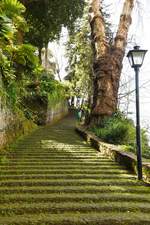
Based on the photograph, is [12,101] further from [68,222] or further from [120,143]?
[68,222]

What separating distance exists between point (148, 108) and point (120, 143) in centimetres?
796

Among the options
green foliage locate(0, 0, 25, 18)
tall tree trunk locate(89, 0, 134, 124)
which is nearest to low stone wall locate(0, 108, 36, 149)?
green foliage locate(0, 0, 25, 18)

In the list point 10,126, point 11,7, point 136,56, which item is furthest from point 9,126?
point 136,56

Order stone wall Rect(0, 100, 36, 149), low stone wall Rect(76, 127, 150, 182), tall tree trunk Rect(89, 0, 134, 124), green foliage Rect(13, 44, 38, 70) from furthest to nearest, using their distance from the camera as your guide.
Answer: tall tree trunk Rect(89, 0, 134, 124) → green foliage Rect(13, 44, 38, 70) → stone wall Rect(0, 100, 36, 149) → low stone wall Rect(76, 127, 150, 182)

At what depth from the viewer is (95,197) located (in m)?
4.58

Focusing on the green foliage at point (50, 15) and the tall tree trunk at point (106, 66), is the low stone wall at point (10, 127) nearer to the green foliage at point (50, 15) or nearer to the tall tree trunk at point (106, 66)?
the tall tree trunk at point (106, 66)

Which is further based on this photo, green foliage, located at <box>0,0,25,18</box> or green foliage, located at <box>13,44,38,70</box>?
green foliage, located at <box>13,44,38,70</box>

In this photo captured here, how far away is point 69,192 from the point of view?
4.83 meters

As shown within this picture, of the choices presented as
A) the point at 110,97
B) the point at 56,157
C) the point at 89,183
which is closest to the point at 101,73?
the point at 110,97

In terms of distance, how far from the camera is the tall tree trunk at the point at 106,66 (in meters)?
11.7

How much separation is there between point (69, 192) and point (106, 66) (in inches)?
299

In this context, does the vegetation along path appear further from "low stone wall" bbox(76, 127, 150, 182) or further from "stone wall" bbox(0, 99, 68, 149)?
"stone wall" bbox(0, 99, 68, 149)

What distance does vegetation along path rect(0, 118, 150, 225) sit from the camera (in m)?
3.85

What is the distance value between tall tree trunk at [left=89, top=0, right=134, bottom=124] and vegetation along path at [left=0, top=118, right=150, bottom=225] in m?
4.48
